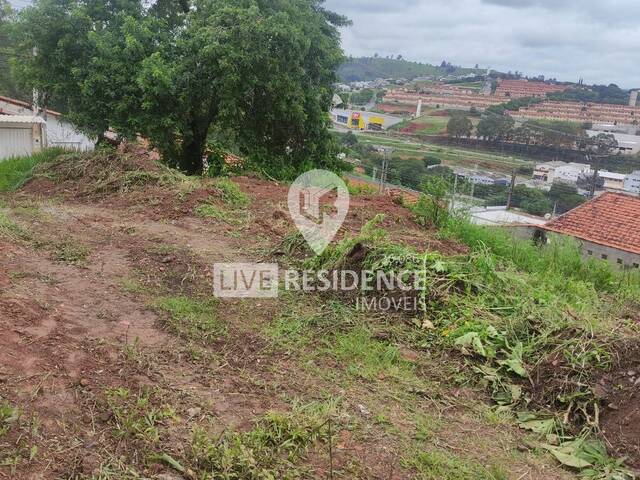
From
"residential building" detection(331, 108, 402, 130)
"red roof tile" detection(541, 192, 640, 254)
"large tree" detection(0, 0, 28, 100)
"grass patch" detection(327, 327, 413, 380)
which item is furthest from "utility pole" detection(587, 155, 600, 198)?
"large tree" detection(0, 0, 28, 100)

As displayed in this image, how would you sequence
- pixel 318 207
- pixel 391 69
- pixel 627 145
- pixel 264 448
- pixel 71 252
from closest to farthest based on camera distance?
pixel 264 448
pixel 71 252
pixel 318 207
pixel 627 145
pixel 391 69

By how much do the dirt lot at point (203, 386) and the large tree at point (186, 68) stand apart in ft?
17.9

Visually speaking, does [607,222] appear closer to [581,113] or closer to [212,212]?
[212,212]

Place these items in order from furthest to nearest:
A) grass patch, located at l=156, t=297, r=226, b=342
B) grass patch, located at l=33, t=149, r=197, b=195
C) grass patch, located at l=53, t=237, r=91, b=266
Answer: grass patch, located at l=33, t=149, r=197, b=195 < grass patch, located at l=53, t=237, r=91, b=266 < grass patch, located at l=156, t=297, r=226, b=342

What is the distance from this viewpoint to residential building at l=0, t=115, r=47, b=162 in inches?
487

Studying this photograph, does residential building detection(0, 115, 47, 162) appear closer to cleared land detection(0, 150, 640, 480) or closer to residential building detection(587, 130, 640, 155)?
cleared land detection(0, 150, 640, 480)

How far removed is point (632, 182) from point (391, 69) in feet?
113

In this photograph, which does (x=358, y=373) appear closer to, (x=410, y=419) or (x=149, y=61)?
(x=410, y=419)

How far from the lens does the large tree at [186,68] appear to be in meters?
9.66

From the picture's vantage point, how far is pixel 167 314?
390 cm

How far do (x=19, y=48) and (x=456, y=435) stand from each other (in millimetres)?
11258

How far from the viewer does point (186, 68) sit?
1005cm

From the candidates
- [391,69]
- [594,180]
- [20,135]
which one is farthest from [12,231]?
[391,69]

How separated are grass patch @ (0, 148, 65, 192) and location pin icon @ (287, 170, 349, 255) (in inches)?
192
